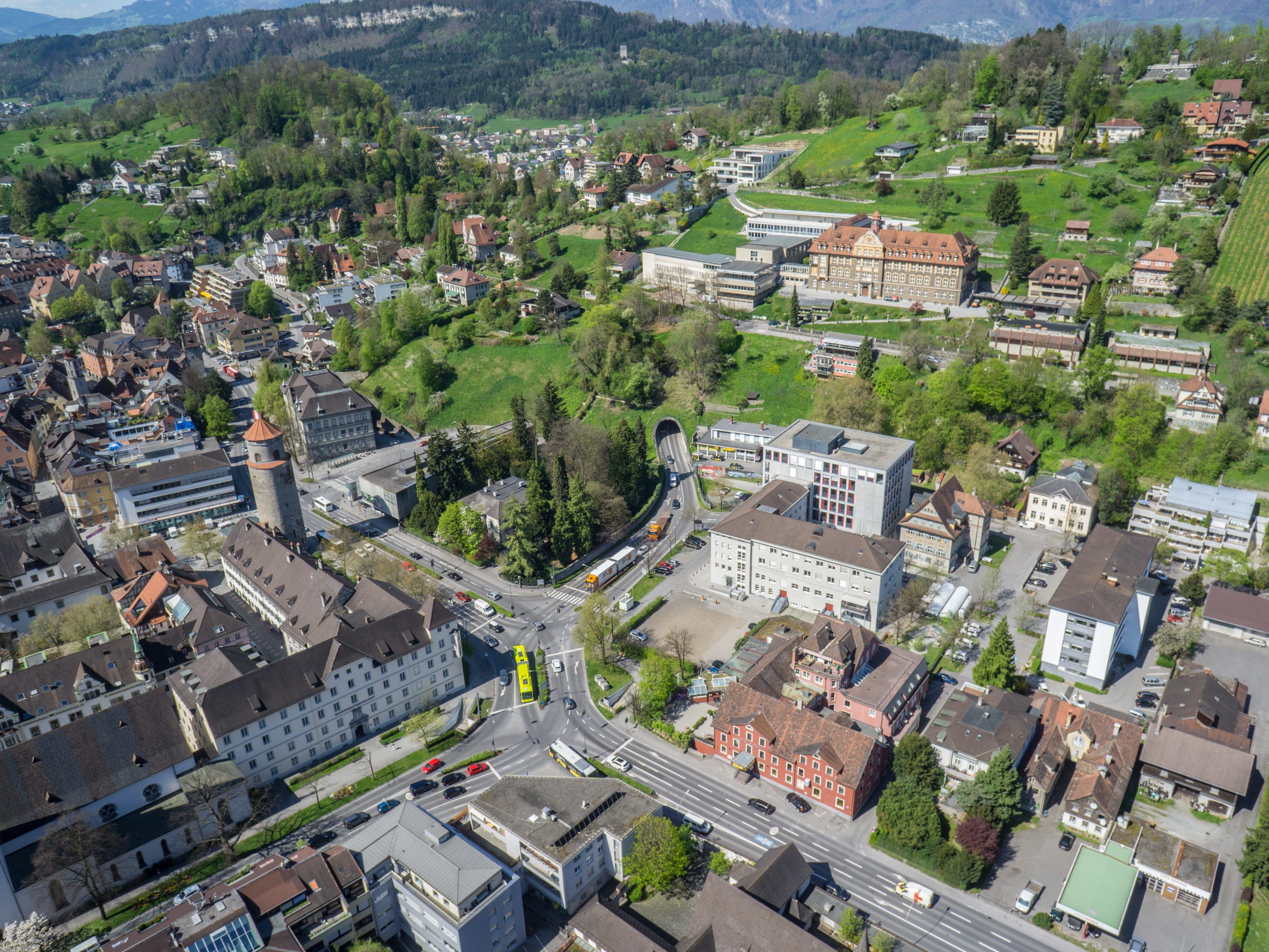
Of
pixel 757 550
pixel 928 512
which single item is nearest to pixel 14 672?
pixel 757 550

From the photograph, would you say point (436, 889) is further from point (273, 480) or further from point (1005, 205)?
point (1005, 205)

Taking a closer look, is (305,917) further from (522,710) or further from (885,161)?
(885,161)

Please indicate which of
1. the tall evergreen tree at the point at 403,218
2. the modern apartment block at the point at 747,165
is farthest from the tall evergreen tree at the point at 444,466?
the modern apartment block at the point at 747,165

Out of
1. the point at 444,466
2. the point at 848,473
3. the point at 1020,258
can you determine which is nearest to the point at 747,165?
the point at 1020,258

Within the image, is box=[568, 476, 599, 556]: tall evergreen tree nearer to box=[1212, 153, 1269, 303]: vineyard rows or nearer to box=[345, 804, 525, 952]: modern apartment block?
box=[345, 804, 525, 952]: modern apartment block

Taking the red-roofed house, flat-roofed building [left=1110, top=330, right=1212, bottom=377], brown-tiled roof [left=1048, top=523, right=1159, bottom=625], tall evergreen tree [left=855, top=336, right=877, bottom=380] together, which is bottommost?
brown-tiled roof [left=1048, top=523, right=1159, bottom=625]

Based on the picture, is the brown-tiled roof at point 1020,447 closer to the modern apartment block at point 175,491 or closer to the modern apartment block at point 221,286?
the modern apartment block at point 175,491

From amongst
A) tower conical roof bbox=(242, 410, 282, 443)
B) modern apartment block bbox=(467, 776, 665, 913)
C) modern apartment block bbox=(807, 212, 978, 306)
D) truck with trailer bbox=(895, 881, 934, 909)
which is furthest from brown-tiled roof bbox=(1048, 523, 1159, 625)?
tower conical roof bbox=(242, 410, 282, 443)
